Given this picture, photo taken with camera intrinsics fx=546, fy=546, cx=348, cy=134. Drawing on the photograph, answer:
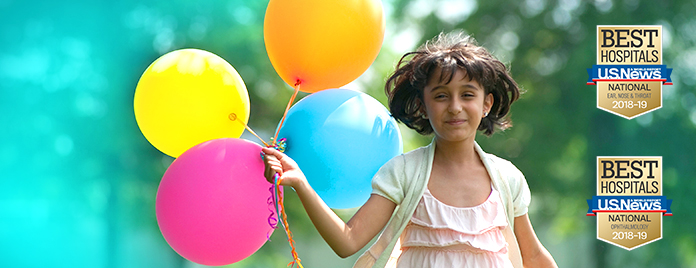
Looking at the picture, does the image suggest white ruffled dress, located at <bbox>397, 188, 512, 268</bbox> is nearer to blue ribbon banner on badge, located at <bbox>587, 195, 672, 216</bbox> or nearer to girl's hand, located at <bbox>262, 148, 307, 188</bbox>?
girl's hand, located at <bbox>262, 148, 307, 188</bbox>

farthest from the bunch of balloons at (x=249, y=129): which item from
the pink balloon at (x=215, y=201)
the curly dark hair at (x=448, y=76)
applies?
the curly dark hair at (x=448, y=76)

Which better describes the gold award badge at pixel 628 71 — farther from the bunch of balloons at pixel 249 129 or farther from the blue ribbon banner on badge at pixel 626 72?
the bunch of balloons at pixel 249 129

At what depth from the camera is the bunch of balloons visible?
1354mm

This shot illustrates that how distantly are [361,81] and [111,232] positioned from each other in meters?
2.78

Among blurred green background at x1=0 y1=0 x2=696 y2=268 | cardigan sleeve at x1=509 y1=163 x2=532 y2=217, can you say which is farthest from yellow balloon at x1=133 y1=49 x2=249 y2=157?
blurred green background at x1=0 y1=0 x2=696 y2=268

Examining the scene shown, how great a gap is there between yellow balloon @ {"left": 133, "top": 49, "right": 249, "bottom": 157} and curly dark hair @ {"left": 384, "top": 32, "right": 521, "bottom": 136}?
47 cm

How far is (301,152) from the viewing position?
1460 millimetres

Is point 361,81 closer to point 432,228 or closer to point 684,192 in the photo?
point 684,192

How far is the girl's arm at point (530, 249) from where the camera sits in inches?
51.1

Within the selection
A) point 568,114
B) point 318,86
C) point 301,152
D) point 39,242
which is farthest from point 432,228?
point 568,114

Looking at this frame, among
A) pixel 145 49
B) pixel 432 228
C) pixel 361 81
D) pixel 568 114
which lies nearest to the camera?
pixel 432 228

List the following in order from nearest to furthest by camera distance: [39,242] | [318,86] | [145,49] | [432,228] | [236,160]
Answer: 1. [432,228]
2. [236,160]
3. [318,86]
4. [39,242]
5. [145,49]

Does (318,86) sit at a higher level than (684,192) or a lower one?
higher

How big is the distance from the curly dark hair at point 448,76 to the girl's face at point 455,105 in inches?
0.6
